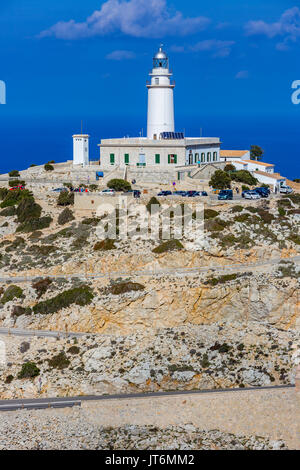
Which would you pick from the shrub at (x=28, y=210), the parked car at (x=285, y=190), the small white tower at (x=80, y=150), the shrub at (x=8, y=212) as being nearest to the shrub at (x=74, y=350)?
the shrub at (x=28, y=210)

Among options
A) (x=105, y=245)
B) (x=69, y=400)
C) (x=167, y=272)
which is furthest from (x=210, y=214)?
(x=69, y=400)

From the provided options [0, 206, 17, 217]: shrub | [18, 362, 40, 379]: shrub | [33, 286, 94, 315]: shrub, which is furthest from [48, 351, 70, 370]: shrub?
[0, 206, 17, 217]: shrub

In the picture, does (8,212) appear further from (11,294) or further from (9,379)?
(9,379)

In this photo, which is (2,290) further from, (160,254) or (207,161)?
Result: (207,161)

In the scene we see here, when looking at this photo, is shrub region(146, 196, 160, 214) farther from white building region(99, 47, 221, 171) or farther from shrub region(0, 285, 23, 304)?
shrub region(0, 285, 23, 304)
